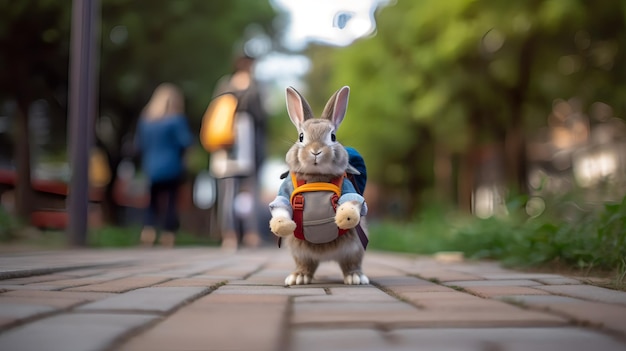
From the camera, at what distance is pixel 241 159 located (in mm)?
→ 9031

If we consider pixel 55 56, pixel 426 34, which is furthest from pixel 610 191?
pixel 55 56

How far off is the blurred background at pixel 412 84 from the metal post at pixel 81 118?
3.37 feet

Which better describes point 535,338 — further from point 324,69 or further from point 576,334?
point 324,69

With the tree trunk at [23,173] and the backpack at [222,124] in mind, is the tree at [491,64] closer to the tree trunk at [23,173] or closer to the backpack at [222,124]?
the backpack at [222,124]

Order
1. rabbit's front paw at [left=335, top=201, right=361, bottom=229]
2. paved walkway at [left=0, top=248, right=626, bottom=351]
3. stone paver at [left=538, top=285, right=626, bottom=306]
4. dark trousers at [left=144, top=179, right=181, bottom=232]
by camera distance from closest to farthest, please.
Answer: paved walkway at [left=0, top=248, right=626, bottom=351]
stone paver at [left=538, top=285, right=626, bottom=306]
rabbit's front paw at [left=335, top=201, right=361, bottom=229]
dark trousers at [left=144, top=179, right=181, bottom=232]

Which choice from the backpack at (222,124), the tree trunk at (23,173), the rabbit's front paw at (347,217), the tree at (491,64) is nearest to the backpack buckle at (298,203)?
the rabbit's front paw at (347,217)

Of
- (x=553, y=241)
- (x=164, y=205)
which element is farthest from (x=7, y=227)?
(x=553, y=241)

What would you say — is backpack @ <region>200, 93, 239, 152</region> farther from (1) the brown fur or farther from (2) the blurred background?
(1) the brown fur

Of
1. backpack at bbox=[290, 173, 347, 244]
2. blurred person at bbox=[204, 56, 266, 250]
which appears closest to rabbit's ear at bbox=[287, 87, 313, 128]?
backpack at bbox=[290, 173, 347, 244]

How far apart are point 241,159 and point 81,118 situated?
77.9 inches

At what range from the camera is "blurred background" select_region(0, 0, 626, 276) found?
753 centimetres

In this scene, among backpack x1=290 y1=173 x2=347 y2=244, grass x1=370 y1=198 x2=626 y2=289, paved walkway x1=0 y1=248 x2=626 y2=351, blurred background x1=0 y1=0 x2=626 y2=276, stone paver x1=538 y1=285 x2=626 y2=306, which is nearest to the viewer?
paved walkway x1=0 y1=248 x2=626 y2=351

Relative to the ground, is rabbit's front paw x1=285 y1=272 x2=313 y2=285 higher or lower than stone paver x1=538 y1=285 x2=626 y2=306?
higher

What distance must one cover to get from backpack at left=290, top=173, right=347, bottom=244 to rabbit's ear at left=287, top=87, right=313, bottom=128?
431 millimetres
